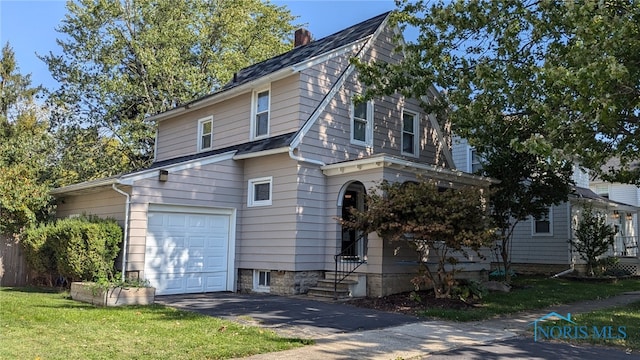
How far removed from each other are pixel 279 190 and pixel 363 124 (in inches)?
136

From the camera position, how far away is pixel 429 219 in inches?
427

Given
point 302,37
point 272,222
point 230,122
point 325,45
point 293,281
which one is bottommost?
point 293,281

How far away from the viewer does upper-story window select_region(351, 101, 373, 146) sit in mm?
14742

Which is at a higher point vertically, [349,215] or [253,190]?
[253,190]

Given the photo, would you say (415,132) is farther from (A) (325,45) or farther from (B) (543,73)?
(B) (543,73)

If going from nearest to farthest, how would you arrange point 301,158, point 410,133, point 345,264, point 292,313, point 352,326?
1. point 352,326
2. point 292,313
3. point 301,158
4. point 345,264
5. point 410,133

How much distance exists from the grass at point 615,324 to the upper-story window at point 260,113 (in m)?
9.10

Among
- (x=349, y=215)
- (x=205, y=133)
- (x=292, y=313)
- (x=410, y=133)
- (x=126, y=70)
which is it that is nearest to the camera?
(x=292, y=313)

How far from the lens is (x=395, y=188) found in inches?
447

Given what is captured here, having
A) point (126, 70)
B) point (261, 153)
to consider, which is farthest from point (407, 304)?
point (126, 70)

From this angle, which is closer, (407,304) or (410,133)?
(407,304)

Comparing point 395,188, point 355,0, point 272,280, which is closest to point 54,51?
point 355,0

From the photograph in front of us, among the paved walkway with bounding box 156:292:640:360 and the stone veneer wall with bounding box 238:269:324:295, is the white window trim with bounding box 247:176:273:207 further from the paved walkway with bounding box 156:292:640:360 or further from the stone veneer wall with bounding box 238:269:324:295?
the paved walkway with bounding box 156:292:640:360

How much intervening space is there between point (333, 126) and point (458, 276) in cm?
578
